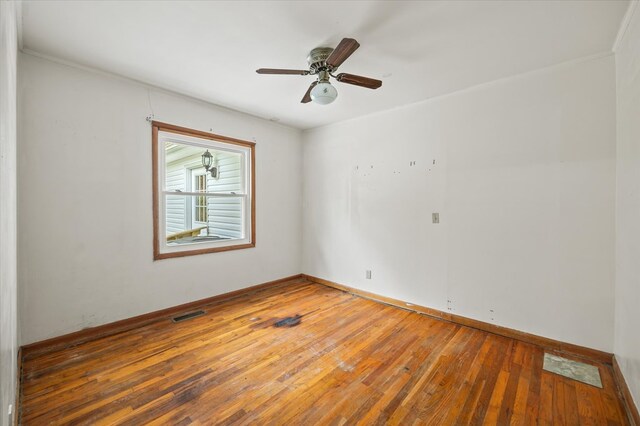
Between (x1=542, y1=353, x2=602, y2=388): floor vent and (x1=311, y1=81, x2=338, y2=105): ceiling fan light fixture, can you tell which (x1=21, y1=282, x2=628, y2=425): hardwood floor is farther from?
(x1=311, y1=81, x2=338, y2=105): ceiling fan light fixture

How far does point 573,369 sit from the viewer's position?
2.24 m

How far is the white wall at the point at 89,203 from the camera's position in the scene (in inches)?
93.9

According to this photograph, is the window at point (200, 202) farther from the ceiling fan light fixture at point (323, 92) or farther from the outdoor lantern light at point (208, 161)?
the ceiling fan light fixture at point (323, 92)

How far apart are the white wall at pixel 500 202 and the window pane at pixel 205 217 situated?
1.81 metres

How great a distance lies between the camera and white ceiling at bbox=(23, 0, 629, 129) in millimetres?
1831

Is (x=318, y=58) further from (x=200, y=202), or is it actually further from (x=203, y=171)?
(x=200, y=202)

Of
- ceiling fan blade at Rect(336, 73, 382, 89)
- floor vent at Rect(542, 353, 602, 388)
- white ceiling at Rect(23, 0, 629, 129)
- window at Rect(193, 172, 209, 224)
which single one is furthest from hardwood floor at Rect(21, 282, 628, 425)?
white ceiling at Rect(23, 0, 629, 129)

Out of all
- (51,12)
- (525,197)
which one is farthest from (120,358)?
(525,197)

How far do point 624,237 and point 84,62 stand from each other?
4.80 metres

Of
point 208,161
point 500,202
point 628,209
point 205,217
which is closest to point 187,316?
point 205,217

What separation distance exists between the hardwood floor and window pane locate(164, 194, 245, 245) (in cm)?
162

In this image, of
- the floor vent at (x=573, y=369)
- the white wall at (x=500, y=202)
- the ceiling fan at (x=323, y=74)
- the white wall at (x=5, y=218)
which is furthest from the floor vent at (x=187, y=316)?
the floor vent at (x=573, y=369)

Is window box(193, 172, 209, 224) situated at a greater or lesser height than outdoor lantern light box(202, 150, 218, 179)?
lesser

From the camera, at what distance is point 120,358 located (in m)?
2.35
